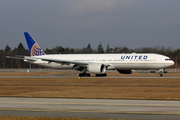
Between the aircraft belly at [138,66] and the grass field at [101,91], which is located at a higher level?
the aircraft belly at [138,66]

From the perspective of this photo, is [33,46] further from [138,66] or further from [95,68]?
[138,66]

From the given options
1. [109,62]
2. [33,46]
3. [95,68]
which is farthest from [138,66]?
[33,46]

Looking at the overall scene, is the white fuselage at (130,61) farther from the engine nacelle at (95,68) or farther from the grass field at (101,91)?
the grass field at (101,91)

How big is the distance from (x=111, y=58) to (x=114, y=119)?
39.7 m

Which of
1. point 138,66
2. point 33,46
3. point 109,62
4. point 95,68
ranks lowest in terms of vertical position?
point 95,68

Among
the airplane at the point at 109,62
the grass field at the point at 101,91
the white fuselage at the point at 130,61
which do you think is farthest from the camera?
the airplane at the point at 109,62

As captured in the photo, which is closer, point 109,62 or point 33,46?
point 109,62

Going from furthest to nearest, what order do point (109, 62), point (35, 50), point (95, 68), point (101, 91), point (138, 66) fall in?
point (35, 50), point (109, 62), point (138, 66), point (95, 68), point (101, 91)

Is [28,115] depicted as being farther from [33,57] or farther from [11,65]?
[11,65]

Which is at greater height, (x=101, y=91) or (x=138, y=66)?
(x=138, y=66)

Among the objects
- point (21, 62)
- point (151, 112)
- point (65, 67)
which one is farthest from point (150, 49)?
point (151, 112)

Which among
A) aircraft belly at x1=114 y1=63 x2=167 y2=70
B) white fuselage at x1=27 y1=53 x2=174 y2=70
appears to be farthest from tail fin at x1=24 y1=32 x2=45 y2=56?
aircraft belly at x1=114 y1=63 x2=167 y2=70

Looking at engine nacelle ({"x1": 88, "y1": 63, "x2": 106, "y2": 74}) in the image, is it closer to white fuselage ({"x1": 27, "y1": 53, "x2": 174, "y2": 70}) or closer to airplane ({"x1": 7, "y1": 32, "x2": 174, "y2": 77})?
airplane ({"x1": 7, "y1": 32, "x2": 174, "y2": 77})

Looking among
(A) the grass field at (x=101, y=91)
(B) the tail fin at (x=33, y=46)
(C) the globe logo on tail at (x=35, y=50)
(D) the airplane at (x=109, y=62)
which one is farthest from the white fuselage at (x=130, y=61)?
(A) the grass field at (x=101, y=91)
